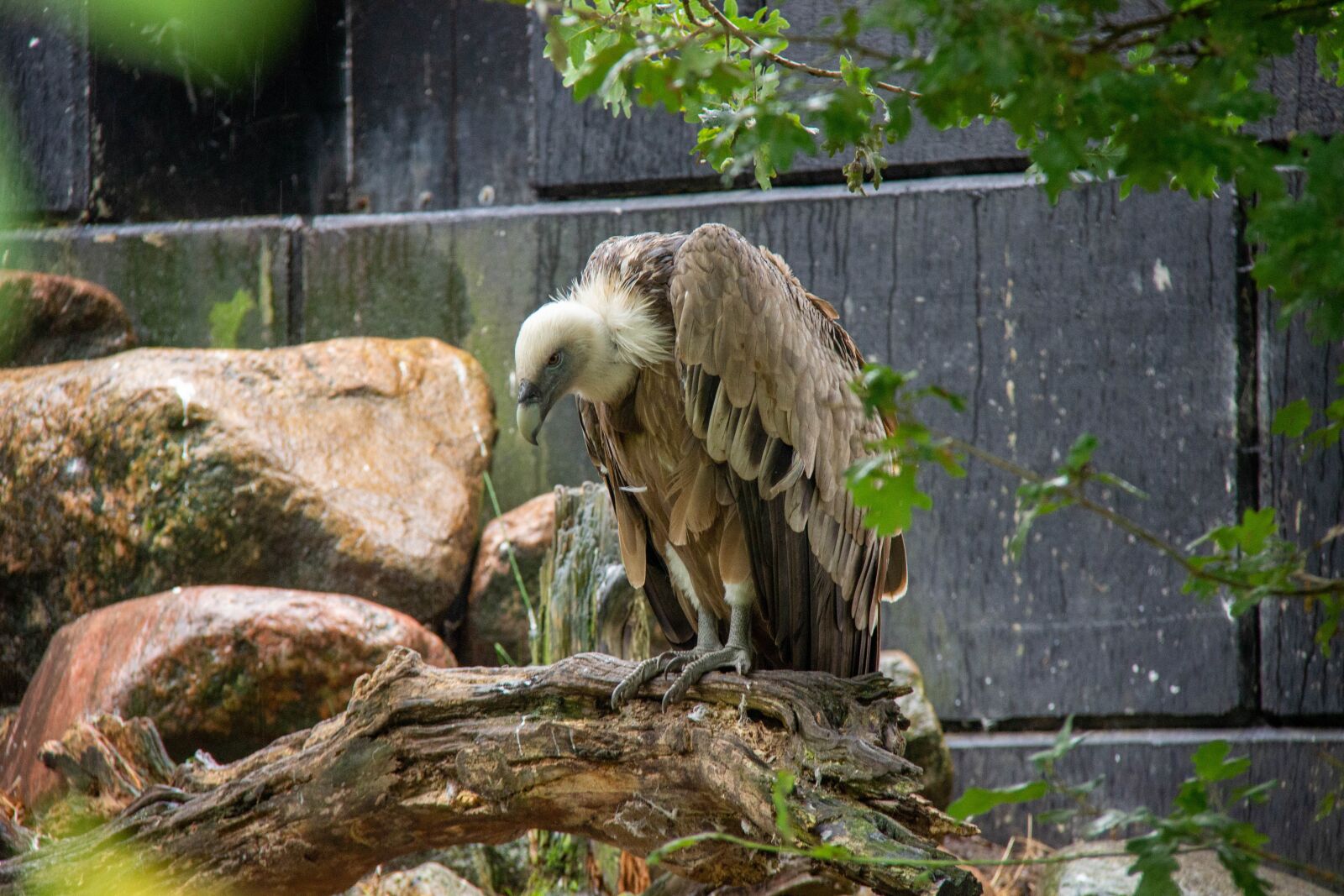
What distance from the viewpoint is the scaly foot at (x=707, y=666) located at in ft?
9.13

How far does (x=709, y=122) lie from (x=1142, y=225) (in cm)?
282

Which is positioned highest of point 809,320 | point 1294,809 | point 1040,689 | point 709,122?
point 709,122

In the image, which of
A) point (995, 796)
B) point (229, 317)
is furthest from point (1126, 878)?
point (229, 317)

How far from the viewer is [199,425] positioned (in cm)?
484

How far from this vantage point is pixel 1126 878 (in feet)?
12.6

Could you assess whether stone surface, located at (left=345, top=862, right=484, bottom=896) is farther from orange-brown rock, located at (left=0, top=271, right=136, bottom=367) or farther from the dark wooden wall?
orange-brown rock, located at (left=0, top=271, right=136, bottom=367)

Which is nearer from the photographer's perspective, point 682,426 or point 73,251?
point 682,426

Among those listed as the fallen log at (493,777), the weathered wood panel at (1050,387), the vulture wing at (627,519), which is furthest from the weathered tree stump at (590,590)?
the weathered wood panel at (1050,387)

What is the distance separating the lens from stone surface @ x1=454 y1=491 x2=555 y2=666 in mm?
4922

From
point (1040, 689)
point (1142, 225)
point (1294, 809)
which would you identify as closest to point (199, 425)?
point (1040, 689)

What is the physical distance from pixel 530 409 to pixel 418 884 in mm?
1767

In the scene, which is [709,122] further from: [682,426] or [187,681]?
[187,681]

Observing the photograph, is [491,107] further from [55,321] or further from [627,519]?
[627,519]

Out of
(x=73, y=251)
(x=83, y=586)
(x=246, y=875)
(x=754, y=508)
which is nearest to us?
(x=246, y=875)
